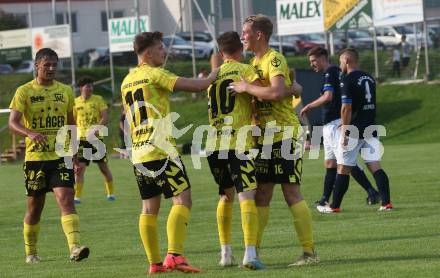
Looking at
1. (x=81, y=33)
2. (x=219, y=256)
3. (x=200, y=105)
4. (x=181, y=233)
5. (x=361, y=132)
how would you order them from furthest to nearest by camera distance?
(x=81, y=33) < (x=200, y=105) < (x=361, y=132) < (x=219, y=256) < (x=181, y=233)

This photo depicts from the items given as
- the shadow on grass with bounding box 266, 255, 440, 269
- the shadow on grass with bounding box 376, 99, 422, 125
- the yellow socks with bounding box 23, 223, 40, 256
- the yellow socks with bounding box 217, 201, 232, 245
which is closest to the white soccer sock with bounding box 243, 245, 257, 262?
the shadow on grass with bounding box 266, 255, 440, 269

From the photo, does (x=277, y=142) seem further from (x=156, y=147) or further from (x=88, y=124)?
(x=88, y=124)

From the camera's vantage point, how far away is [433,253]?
9805 mm

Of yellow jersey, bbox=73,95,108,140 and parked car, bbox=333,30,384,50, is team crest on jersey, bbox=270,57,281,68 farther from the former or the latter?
parked car, bbox=333,30,384,50

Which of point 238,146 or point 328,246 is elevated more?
point 238,146

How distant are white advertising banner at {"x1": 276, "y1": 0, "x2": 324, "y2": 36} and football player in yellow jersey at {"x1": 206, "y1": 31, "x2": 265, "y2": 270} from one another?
32.5m

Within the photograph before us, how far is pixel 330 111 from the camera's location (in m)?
15.3

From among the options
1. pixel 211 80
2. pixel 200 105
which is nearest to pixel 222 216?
pixel 211 80

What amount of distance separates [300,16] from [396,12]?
13.7 ft

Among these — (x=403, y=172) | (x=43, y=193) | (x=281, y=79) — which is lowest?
(x=403, y=172)

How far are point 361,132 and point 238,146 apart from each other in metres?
5.15

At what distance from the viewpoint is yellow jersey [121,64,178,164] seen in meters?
9.29

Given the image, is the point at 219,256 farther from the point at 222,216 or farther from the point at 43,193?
the point at 43,193

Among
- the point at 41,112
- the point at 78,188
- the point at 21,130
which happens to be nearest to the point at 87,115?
the point at 78,188
